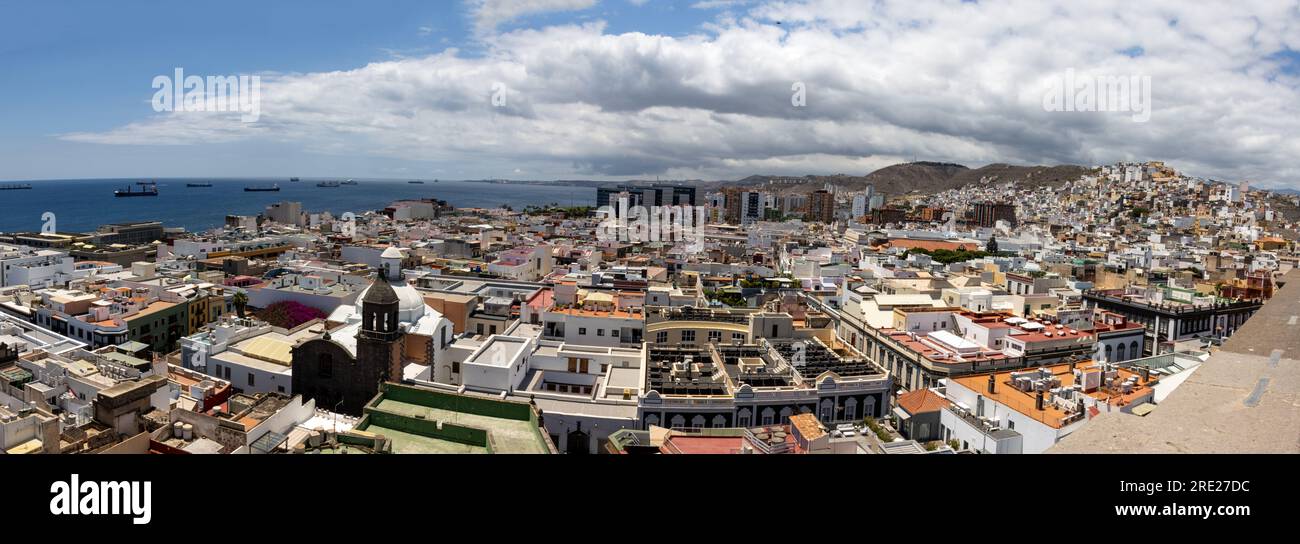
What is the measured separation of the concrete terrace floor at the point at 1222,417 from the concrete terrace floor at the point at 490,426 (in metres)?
5.90

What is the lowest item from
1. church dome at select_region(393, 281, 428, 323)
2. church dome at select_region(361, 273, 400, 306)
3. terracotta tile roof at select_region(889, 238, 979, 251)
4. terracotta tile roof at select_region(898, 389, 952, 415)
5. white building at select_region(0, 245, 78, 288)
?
terracotta tile roof at select_region(898, 389, 952, 415)

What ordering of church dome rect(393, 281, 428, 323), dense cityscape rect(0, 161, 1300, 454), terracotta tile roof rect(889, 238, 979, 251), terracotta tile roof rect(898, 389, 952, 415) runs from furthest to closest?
terracotta tile roof rect(889, 238, 979, 251)
church dome rect(393, 281, 428, 323)
terracotta tile roof rect(898, 389, 952, 415)
dense cityscape rect(0, 161, 1300, 454)

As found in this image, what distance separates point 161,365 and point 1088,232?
162ft

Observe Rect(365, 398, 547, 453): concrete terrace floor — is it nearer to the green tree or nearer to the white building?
the green tree

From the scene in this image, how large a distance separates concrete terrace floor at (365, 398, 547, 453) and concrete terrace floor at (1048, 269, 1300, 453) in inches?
232

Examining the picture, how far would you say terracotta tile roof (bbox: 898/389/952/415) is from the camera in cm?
1071

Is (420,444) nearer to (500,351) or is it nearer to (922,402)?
(500,351)

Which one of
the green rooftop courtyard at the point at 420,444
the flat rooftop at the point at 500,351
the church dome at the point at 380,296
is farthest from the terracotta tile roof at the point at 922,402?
the church dome at the point at 380,296

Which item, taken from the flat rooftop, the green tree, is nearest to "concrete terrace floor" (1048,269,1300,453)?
the flat rooftop

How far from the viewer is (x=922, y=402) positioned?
10.8 metres

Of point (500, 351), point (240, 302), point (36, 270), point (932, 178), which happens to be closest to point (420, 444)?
point (500, 351)

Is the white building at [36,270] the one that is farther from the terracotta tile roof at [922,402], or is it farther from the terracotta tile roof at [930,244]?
the terracotta tile roof at [930,244]
